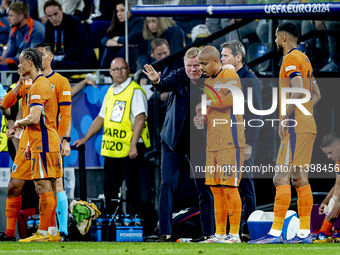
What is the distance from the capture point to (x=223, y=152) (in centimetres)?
492

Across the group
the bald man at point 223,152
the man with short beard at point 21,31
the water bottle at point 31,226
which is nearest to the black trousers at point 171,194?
the bald man at point 223,152

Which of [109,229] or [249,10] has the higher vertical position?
[249,10]

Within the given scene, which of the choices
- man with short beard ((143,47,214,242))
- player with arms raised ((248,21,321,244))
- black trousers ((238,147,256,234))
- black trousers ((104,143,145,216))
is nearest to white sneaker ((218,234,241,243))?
player with arms raised ((248,21,321,244))

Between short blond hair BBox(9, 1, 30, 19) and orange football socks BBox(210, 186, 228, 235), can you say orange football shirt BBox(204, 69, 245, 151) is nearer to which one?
orange football socks BBox(210, 186, 228, 235)

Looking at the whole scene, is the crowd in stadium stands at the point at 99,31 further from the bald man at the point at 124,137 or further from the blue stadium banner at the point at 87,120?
the bald man at the point at 124,137

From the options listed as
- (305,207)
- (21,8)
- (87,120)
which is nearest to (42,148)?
(87,120)

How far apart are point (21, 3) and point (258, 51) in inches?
134

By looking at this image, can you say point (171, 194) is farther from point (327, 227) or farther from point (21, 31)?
point (21, 31)

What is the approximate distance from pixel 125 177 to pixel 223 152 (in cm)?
196

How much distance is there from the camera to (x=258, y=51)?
284 inches

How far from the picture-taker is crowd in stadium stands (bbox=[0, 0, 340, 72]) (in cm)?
716

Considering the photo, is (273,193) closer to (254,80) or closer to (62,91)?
(254,80)

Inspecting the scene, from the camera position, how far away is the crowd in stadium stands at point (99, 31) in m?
7.16

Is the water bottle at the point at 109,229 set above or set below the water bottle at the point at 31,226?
below
